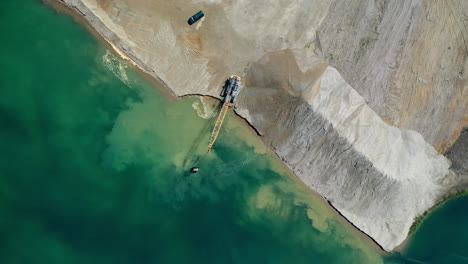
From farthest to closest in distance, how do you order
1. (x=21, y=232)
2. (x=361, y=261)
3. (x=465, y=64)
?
1. (x=361, y=261)
2. (x=465, y=64)
3. (x=21, y=232)

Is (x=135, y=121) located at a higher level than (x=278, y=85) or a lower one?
higher

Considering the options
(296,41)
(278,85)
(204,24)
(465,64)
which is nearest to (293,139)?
(278,85)

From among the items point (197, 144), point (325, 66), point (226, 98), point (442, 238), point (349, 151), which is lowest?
point (442, 238)

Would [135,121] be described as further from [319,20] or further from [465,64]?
[465,64]

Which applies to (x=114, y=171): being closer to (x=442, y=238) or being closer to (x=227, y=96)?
(x=227, y=96)

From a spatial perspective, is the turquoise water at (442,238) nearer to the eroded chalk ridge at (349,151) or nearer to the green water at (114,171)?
the eroded chalk ridge at (349,151)

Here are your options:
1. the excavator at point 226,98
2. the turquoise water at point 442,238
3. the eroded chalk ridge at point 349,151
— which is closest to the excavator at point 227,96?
the excavator at point 226,98

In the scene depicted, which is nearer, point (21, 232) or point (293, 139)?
point (21, 232)

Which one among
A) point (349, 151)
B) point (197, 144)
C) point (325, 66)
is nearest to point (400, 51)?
point (325, 66)
